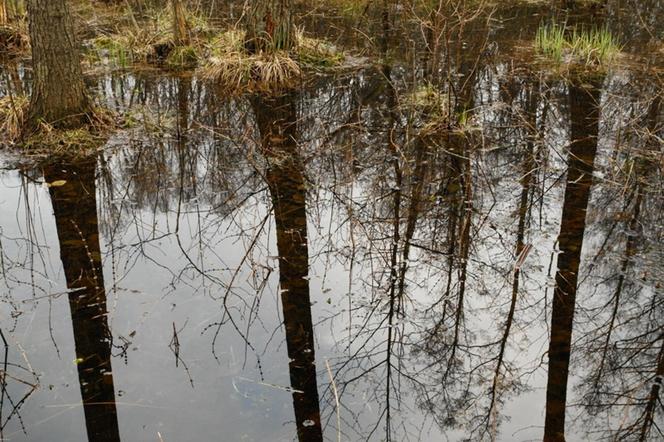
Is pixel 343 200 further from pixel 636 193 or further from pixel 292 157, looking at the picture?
pixel 636 193

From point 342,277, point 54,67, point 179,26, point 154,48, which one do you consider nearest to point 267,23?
point 179,26

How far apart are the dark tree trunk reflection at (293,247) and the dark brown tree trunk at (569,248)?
1.21 metres

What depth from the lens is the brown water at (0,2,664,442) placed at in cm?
355

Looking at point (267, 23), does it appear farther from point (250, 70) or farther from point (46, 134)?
point (46, 134)

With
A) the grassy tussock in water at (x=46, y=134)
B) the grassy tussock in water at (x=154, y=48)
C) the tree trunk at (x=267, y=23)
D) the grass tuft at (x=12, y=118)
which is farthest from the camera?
the grassy tussock in water at (x=154, y=48)

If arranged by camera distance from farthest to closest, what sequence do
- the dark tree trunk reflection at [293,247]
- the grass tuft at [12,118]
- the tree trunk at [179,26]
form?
1. the tree trunk at [179,26]
2. the grass tuft at [12,118]
3. the dark tree trunk reflection at [293,247]

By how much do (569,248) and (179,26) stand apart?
272 inches

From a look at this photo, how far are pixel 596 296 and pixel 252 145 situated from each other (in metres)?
3.78

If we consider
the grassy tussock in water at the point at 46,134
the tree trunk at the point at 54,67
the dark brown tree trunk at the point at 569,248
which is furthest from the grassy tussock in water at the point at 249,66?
the dark brown tree trunk at the point at 569,248

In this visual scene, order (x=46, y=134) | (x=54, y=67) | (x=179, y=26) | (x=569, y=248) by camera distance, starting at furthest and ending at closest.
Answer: (x=179, y=26) < (x=46, y=134) < (x=54, y=67) < (x=569, y=248)

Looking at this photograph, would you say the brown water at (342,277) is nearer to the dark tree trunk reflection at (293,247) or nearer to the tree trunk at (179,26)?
the dark tree trunk reflection at (293,247)

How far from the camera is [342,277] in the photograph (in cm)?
478

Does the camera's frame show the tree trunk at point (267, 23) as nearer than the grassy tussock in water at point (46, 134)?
No

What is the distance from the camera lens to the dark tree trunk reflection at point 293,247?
3.60 meters
